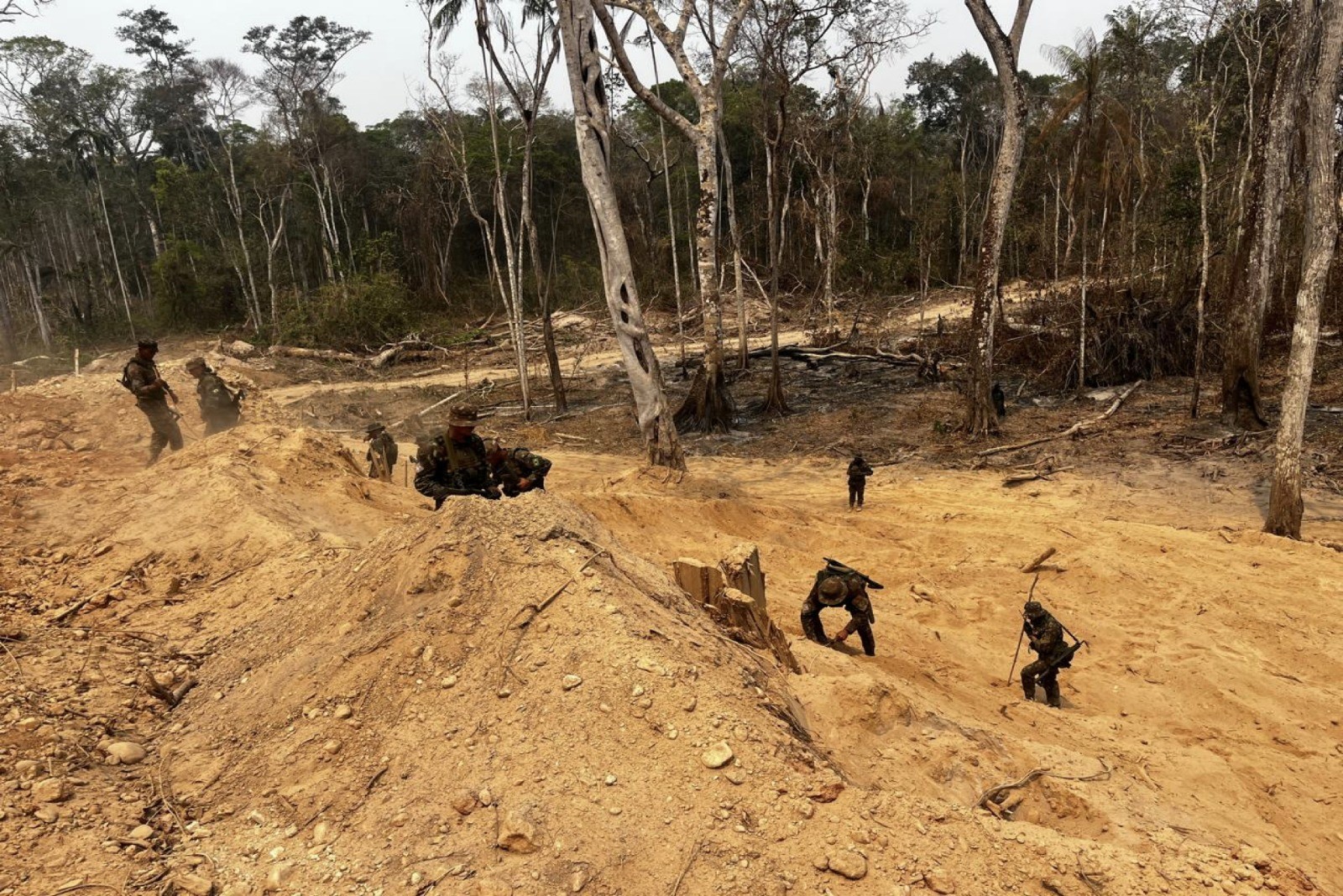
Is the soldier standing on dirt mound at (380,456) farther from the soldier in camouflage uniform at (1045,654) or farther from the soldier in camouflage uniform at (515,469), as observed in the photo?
the soldier in camouflage uniform at (1045,654)

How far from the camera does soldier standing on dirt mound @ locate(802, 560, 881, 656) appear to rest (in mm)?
5098

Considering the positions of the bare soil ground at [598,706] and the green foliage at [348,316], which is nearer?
the bare soil ground at [598,706]

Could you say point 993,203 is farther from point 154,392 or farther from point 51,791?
point 51,791

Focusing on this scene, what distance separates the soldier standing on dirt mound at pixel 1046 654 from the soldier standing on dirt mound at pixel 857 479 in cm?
396

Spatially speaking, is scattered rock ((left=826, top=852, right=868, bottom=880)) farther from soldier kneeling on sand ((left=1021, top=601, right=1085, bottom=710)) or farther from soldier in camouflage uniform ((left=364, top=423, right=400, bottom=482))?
soldier in camouflage uniform ((left=364, top=423, right=400, bottom=482))

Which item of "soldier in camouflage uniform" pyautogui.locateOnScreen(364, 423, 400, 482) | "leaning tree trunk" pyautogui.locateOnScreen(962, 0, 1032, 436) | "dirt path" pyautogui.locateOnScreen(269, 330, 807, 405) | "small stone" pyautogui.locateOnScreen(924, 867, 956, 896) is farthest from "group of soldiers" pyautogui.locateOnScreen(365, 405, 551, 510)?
"dirt path" pyautogui.locateOnScreen(269, 330, 807, 405)

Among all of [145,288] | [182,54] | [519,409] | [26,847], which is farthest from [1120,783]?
[145,288]

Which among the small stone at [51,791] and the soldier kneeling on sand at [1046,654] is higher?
the small stone at [51,791]

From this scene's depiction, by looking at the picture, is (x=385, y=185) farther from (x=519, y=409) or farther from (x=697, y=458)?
(x=697, y=458)

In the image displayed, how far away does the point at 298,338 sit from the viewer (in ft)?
84.2

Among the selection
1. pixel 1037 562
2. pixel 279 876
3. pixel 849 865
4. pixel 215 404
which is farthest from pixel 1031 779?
pixel 215 404

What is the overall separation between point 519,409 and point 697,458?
20.1 feet

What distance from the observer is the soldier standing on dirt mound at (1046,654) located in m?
4.98

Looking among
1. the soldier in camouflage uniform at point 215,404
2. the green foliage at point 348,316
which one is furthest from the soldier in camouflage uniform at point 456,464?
the green foliage at point 348,316
